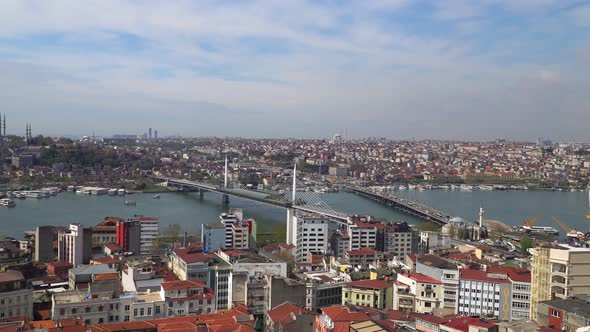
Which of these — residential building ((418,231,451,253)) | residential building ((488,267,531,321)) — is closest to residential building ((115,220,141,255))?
residential building ((418,231,451,253))

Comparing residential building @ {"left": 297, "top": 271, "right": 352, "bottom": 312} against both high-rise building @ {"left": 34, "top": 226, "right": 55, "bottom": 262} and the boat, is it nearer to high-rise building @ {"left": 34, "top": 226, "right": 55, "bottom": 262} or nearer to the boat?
high-rise building @ {"left": 34, "top": 226, "right": 55, "bottom": 262}

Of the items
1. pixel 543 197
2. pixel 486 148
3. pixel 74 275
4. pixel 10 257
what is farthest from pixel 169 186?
pixel 486 148

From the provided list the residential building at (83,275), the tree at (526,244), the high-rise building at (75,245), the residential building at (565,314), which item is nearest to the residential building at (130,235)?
the high-rise building at (75,245)

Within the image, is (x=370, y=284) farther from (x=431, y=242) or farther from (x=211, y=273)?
(x=431, y=242)

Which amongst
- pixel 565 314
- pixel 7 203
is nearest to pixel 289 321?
pixel 565 314

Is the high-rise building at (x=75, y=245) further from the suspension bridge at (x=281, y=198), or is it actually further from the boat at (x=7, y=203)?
the boat at (x=7, y=203)

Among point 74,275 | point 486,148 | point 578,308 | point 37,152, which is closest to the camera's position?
point 578,308

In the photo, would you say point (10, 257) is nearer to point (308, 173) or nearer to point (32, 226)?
point (32, 226)
